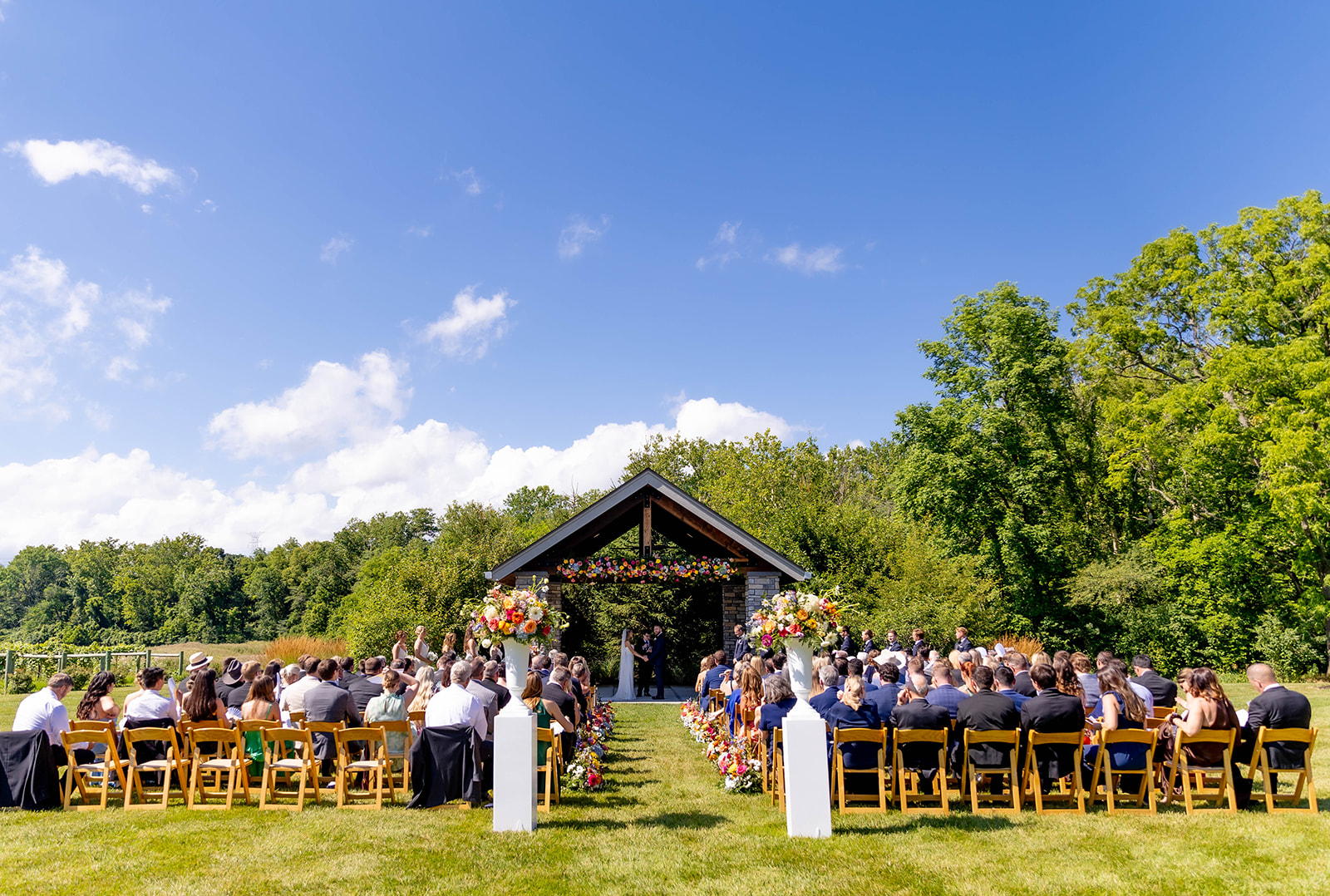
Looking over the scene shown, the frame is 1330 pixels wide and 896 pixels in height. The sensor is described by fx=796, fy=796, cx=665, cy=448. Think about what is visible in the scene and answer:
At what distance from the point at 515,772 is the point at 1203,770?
5.50 m

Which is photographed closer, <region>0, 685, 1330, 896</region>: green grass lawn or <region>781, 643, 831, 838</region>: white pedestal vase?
<region>0, 685, 1330, 896</region>: green grass lawn

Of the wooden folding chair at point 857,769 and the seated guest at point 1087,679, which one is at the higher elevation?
the seated guest at point 1087,679

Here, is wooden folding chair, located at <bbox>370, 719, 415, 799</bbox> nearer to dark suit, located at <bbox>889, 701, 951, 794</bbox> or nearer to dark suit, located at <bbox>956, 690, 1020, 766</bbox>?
dark suit, located at <bbox>889, 701, 951, 794</bbox>

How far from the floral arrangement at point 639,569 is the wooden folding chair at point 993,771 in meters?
9.14

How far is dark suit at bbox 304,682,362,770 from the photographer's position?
23.4 ft

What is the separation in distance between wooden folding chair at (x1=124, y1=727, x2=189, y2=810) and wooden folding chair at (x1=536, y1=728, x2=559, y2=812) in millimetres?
2917

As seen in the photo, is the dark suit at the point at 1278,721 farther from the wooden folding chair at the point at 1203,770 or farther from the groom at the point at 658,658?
the groom at the point at 658,658

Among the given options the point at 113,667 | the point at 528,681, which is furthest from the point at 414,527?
the point at 528,681

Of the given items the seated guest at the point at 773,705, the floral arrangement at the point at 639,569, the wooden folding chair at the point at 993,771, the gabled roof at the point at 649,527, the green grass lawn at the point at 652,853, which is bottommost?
the green grass lawn at the point at 652,853

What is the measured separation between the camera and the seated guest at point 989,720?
6.49 meters

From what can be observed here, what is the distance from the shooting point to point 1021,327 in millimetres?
24516

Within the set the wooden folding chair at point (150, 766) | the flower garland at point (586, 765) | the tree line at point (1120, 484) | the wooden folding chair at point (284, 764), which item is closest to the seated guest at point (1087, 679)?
the flower garland at point (586, 765)

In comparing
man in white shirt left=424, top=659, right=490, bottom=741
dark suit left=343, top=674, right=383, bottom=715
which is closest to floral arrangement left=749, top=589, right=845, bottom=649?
man in white shirt left=424, top=659, right=490, bottom=741

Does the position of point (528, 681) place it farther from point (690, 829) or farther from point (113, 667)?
point (113, 667)
